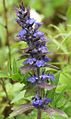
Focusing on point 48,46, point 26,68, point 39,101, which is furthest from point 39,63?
point 48,46

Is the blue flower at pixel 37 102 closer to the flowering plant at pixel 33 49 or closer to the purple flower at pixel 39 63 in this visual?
the flowering plant at pixel 33 49

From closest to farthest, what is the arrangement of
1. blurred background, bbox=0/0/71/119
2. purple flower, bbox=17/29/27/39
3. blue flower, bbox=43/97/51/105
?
purple flower, bbox=17/29/27/39 < blue flower, bbox=43/97/51/105 < blurred background, bbox=0/0/71/119

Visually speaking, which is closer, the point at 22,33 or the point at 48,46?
the point at 22,33

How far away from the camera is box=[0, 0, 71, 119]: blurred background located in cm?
217

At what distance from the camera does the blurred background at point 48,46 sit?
2166mm

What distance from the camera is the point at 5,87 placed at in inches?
99.7

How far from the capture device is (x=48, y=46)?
311 centimetres

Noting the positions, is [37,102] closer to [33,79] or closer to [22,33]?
[33,79]

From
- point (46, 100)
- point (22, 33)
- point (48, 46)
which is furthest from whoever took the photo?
point (48, 46)

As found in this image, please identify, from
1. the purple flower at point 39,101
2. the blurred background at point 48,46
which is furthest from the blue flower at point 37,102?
the blurred background at point 48,46

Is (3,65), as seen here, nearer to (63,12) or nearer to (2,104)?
(2,104)

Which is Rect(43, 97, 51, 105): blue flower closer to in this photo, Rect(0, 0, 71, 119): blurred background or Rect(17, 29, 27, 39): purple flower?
Rect(0, 0, 71, 119): blurred background

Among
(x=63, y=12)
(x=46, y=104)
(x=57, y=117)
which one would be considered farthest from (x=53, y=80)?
(x=63, y=12)

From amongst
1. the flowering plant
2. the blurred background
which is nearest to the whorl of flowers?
the flowering plant
